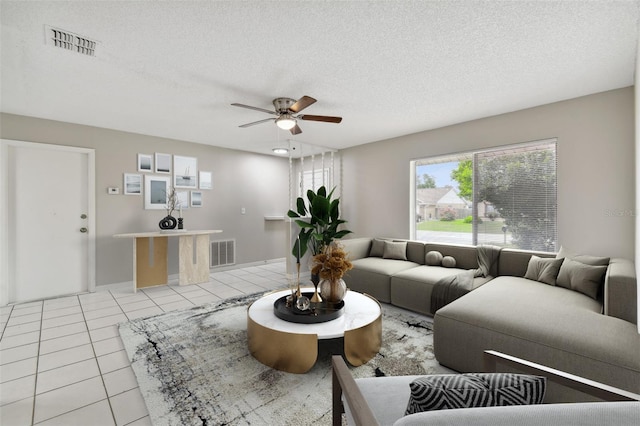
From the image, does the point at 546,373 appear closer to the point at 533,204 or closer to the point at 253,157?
the point at 533,204

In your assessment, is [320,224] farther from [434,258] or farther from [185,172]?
[185,172]

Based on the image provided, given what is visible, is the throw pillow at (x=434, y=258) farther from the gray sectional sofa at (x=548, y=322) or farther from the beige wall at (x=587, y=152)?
the beige wall at (x=587, y=152)

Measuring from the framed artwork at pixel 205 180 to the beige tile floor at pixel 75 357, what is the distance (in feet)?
6.66

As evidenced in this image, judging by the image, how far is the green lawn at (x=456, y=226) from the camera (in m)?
3.76

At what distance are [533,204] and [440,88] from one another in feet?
6.30

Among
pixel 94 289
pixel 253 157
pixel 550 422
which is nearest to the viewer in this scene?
pixel 550 422

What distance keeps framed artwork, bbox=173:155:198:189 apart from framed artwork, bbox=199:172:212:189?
9cm

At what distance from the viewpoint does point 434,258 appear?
12.6ft

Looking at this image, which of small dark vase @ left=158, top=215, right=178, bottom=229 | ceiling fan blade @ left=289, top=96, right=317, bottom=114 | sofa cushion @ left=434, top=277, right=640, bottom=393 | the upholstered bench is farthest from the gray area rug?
ceiling fan blade @ left=289, top=96, right=317, bottom=114

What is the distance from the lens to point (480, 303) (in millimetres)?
2238

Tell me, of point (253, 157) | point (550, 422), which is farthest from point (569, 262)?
point (253, 157)

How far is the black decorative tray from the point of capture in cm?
223

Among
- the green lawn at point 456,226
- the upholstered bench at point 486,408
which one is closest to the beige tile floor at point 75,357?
the upholstered bench at point 486,408

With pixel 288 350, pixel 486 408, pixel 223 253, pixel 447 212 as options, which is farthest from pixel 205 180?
pixel 486 408
